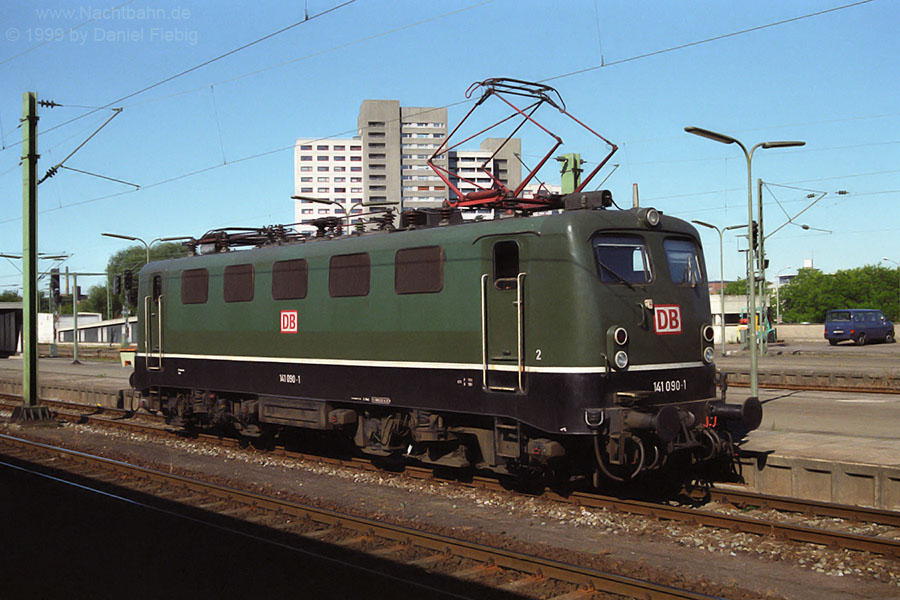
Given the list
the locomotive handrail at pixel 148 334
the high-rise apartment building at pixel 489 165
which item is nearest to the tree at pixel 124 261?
the high-rise apartment building at pixel 489 165

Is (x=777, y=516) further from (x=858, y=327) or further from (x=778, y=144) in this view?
(x=858, y=327)

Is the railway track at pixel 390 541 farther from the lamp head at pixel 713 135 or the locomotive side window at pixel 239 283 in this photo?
the lamp head at pixel 713 135

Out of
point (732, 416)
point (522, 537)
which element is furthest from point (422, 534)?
point (732, 416)

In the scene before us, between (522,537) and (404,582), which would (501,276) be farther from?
(404,582)

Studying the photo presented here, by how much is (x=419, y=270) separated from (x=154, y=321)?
28.1ft

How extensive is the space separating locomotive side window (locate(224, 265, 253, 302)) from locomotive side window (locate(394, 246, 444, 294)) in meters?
4.15

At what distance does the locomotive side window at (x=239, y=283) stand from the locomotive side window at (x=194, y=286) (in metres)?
0.80

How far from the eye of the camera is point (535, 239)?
10.9 metres

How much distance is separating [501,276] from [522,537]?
3.53m

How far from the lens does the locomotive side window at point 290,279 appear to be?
1441cm

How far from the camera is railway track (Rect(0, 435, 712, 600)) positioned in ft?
24.7

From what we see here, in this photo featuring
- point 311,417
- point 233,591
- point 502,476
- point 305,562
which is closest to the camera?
point 233,591

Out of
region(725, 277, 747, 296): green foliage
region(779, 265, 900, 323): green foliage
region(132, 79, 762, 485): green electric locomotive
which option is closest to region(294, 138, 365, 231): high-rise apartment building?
region(725, 277, 747, 296): green foliage

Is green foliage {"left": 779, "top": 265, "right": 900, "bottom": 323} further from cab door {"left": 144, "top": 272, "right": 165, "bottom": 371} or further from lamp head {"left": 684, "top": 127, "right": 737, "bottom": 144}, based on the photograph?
cab door {"left": 144, "top": 272, "right": 165, "bottom": 371}
